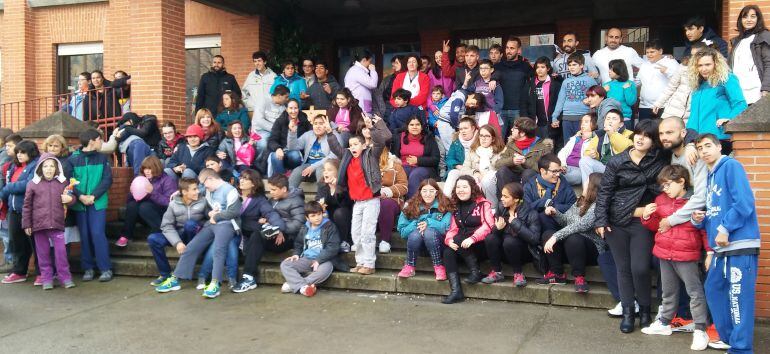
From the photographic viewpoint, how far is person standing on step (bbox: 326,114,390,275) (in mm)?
7496

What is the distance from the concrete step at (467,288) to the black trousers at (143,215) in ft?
3.78

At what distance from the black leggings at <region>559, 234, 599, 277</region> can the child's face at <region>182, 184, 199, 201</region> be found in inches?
166

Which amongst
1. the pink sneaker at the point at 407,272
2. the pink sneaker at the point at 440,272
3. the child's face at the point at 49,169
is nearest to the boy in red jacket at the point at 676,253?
the pink sneaker at the point at 440,272

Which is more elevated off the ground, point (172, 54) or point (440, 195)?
point (172, 54)

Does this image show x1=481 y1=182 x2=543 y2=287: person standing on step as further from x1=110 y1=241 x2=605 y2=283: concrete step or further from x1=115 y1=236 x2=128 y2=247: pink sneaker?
x1=115 y1=236 x2=128 y2=247: pink sneaker

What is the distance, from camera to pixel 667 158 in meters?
5.83

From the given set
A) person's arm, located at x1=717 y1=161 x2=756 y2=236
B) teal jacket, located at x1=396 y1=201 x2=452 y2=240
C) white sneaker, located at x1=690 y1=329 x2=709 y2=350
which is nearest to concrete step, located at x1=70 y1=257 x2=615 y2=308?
teal jacket, located at x1=396 y1=201 x2=452 y2=240

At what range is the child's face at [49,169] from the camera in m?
7.97

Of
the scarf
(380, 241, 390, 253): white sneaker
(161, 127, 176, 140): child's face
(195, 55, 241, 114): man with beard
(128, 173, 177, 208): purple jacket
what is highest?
(195, 55, 241, 114): man with beard

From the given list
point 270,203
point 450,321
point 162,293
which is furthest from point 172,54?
point 450,321

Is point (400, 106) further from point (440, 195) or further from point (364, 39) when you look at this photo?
point (364, 39)

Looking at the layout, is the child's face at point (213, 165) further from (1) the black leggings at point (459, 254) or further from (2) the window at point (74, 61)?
(2) the window at point (74, 61)

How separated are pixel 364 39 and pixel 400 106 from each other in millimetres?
6417

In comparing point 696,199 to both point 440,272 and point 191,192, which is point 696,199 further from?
point 191,192
